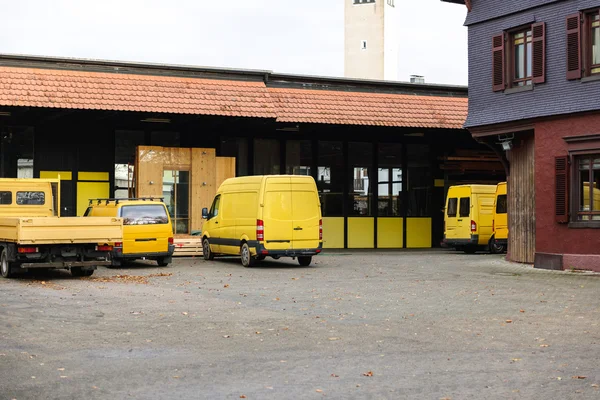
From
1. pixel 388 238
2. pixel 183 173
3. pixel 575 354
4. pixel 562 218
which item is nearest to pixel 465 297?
pixel 575 354

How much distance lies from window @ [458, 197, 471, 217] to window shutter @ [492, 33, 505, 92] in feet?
22.7

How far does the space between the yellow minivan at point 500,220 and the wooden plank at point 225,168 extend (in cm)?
909

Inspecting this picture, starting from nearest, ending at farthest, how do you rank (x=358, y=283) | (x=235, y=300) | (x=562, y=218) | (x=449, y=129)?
(x=235, y=300), (x=358, y=283), (x=562, y=218), (x=449, y=129)

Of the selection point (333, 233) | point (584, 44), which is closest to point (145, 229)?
point (584, 44)

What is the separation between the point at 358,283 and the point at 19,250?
277 inches

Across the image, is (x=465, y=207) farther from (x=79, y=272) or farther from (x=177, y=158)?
(x=79, y=272)

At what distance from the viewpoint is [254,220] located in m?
25.0

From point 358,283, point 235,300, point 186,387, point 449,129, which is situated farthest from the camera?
point 449,129

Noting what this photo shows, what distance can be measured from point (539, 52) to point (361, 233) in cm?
1298

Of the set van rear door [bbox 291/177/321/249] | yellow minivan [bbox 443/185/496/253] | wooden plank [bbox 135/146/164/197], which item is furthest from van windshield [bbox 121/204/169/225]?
yellow minivan [bbox 443/185/496/253]

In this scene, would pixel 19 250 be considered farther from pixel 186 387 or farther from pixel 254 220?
pixel 186 387

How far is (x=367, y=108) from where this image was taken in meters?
35.2

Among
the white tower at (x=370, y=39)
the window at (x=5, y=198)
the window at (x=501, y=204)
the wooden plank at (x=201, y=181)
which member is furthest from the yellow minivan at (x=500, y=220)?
the white tower at (x=370, y=39)

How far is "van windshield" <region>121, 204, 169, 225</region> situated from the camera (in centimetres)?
2514
